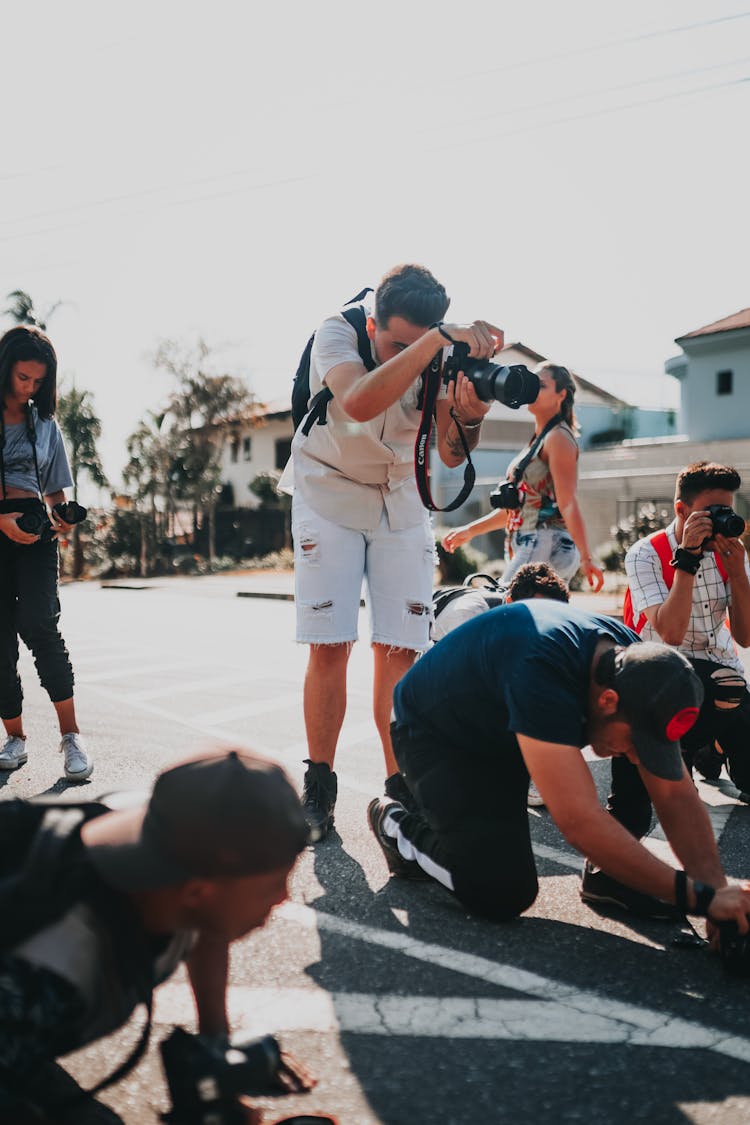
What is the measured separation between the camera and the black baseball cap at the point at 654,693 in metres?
2.34

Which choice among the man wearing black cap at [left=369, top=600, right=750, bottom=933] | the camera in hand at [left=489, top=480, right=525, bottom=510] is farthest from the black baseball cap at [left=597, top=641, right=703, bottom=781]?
the camera in hand at [left=489, top=480, right=525, bottom=510]

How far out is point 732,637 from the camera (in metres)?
4.48

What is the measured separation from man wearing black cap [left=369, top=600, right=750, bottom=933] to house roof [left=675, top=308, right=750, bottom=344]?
2930 cm

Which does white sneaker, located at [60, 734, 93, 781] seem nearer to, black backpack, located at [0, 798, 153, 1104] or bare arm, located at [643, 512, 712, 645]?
bare arm, located at [643, 512, 712, 645]

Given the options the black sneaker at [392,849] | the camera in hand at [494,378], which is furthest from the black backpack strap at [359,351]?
the black sneaker at [392,849]

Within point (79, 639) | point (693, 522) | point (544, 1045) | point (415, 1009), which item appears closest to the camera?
point (544, 1045)

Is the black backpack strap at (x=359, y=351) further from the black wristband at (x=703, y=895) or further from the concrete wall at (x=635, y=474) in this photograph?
the concrete wall at (x=635, y=474)

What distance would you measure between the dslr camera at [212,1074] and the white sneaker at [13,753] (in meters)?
3.19

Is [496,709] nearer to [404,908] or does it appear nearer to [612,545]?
[404,908]

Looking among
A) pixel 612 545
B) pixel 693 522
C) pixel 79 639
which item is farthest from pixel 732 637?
pixel 612 545

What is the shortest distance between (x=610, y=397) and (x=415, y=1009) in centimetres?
4434

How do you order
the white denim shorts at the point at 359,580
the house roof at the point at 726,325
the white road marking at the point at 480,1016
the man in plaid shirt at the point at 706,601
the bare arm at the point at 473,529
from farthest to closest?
the house roof at the point at 726,325 < the bare arm at the point at 473,529 < the man in plaid shirt at the point at 706,601 < the white denim shorts at the point at 359,580 < the white road marking at the point at 480,1016

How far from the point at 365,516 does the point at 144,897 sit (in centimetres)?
242

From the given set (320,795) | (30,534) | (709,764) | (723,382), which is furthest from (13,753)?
(723,382)
